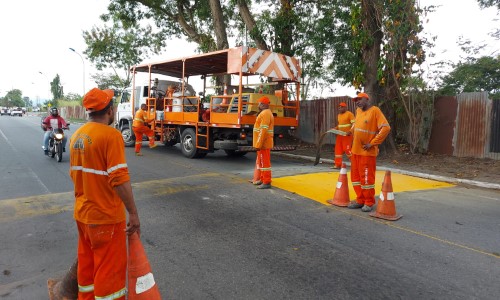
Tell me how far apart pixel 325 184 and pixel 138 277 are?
538cm

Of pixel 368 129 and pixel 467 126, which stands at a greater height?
pixel 467 126

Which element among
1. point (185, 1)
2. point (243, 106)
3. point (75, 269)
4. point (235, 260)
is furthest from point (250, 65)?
point (185, 1)

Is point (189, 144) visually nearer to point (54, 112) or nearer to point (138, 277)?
point (54, 112)

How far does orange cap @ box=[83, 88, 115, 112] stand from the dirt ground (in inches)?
323

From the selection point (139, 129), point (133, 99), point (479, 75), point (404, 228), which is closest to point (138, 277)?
point (404, 228)

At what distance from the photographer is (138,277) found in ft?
8.28

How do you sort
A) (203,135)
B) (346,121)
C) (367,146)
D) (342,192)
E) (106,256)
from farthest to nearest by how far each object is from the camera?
(203,135) → (346,121) → (342,192) → (367,146) → (106,256)

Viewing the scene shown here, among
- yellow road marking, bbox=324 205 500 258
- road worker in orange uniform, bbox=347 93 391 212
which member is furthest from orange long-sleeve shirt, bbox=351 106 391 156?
yellow road marking, bbox=324 205 500 258

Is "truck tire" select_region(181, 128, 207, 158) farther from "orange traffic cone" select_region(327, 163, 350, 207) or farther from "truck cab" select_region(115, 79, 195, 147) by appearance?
"orange traffic cone" select_region(327, 163, 350, 207)

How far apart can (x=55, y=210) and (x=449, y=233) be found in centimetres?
551

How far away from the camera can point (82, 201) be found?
8.09 feet

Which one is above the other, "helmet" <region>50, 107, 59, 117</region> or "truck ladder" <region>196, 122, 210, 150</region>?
"helmet" <region>50, 107, 59, 117</region>

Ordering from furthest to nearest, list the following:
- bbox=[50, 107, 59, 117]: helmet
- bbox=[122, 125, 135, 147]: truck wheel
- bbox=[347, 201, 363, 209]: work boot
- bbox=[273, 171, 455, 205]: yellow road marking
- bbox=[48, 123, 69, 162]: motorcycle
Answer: bbox=[122, 125, 135, 147]: truck wheel, bbox=[50, 107, 59, 117]: helmet, bbox=[48, 123, 69, 162]: motorcycle, bbox=[273, 171, 455, 205]: yellow road marking, bbox=[347, 201, 363, 209]: work boot

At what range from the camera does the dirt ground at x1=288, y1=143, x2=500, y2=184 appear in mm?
8484
